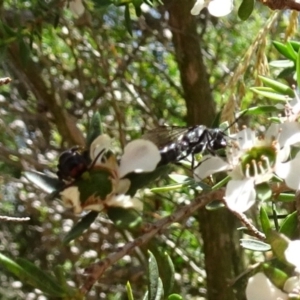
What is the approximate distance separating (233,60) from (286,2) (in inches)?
56.7

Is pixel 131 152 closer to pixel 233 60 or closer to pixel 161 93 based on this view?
pixel 161 93

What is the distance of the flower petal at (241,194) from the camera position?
1.59 ft

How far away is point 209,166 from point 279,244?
6.2 inches

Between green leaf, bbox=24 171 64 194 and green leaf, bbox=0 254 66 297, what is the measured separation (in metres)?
0.09

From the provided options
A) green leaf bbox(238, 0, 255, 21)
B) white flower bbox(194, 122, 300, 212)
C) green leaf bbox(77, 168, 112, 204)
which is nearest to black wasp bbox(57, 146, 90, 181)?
green leaf bbox(77, 168, 112, 204)

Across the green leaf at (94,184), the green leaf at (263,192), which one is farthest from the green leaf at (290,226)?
the green leaf at (94,184)

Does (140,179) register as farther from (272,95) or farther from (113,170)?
(272,95)

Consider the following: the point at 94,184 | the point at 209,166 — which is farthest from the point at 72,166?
the point at 209,166

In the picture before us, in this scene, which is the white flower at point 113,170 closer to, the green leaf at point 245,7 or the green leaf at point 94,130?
the green leaf at point 94,130

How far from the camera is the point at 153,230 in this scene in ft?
1.76

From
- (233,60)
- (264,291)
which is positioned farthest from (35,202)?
(264,291)

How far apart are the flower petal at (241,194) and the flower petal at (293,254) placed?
7 centimetres

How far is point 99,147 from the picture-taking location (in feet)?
1.77

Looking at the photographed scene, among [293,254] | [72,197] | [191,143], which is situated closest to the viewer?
[293,254]
